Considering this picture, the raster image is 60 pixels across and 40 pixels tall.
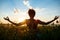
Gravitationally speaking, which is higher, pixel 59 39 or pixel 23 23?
pixel 23 23

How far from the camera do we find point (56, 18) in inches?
236

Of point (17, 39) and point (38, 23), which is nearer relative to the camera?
point (17, 39)

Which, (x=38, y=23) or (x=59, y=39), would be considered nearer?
(x=59, y=39)

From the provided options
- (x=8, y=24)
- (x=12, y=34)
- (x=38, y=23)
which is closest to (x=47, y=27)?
(x=38, y=23)

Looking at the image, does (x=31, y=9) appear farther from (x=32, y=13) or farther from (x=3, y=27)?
(x=3, y=27)

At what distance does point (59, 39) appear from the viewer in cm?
498

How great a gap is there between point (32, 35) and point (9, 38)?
0.66 metres

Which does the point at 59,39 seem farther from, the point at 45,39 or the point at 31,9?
the point at 31,9

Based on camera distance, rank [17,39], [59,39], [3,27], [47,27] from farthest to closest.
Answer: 1. [47,27]
2. [3,27]
3. [59,39]
4. [17,39]

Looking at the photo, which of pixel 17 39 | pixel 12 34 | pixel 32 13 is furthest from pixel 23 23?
pixel 17 39

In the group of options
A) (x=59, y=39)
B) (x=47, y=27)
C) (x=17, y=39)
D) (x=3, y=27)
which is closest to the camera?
(x=17, y=39)

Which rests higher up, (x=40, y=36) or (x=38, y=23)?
(x=38, y=23)

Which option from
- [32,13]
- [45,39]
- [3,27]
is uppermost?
[32,13]

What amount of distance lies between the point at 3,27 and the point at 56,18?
74.5 inches
